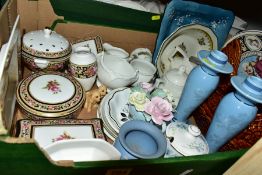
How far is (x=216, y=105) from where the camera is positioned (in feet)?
2.93

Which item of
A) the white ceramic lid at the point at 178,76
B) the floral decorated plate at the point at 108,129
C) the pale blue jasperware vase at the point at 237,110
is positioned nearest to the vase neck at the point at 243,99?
the pale blue jasperware vase at the point at 237,110

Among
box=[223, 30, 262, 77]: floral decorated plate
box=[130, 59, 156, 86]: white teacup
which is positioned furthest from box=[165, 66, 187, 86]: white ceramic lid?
box=[223, 30, 262, 77]: floral decorated plate

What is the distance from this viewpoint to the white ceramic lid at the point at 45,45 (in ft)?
2.73

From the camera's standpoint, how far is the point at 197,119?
3.19ft

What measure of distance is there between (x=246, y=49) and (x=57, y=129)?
2.20ft

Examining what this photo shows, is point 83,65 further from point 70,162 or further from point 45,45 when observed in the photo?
point 70,162

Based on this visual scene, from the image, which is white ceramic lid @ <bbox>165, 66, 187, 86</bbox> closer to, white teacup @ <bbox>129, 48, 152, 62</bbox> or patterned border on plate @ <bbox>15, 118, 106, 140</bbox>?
white teacup @ <bbox>129, 48, 152, 62</bbox>

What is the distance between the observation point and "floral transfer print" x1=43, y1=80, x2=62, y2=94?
2.65 ft

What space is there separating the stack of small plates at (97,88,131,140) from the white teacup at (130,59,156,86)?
0.06 metres

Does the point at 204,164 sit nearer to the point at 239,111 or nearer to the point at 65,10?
the point at 239,111

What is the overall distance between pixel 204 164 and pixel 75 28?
2.03 ft

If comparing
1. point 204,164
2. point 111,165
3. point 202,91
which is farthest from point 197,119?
point 111,165

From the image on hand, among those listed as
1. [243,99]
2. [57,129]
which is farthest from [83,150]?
[243,99]

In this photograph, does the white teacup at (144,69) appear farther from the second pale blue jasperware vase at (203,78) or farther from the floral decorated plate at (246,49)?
the floral decorated plate at (246,49)
